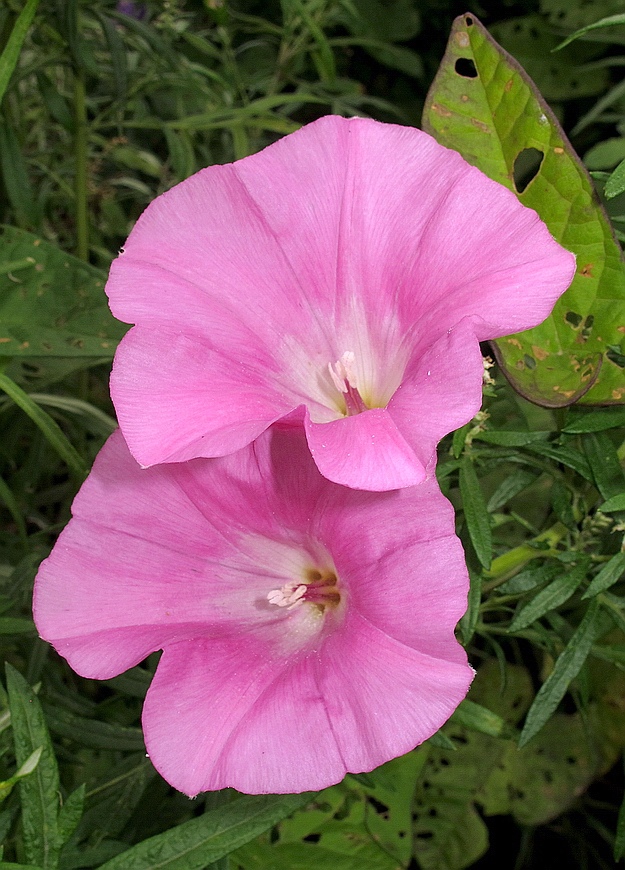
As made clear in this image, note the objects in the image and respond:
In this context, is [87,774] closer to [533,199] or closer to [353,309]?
[353,309]

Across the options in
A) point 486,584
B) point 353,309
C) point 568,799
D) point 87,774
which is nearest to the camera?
point 353,309

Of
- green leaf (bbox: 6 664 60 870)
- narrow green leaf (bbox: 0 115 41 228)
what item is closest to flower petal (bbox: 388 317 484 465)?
green leaf (bbox: 6 664 60 870)

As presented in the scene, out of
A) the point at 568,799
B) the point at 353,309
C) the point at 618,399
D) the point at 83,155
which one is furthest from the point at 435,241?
the point at 568,799

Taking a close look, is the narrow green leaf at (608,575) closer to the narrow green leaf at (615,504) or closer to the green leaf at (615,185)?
the narrow green leaf at (615,504)

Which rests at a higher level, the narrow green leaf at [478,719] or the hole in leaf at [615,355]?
the hole in leaf at [615,355]

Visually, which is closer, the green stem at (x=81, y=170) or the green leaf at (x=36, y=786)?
the green leaf at (x=36, y=786)

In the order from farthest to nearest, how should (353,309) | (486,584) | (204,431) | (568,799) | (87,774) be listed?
1. (568,799)
2. (87,774)
3. (486,584)
4. (353,309)
5. (204,431)

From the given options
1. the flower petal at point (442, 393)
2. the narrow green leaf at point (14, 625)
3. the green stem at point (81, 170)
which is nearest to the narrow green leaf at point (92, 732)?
the narrow green leaf at point (14, 625)
